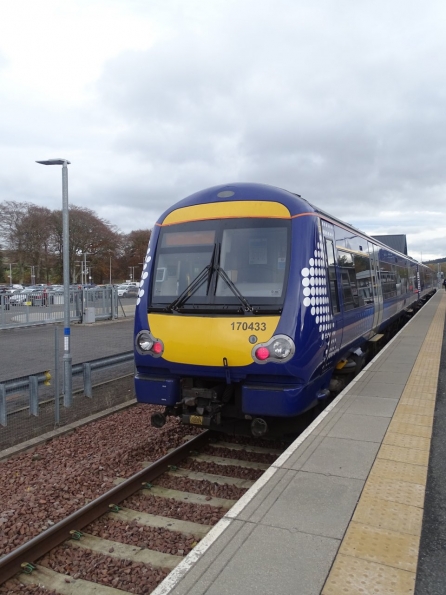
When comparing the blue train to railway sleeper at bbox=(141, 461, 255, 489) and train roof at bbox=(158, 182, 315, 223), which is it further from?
railway sleeper at bbox=(141, 461, 255, 489)

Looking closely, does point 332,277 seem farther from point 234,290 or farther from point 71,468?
point 71,468

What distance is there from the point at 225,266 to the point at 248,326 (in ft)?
2.80

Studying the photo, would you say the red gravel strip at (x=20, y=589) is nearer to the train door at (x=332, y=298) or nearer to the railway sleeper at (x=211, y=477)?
the railway sleeper at (x=211, y=477)

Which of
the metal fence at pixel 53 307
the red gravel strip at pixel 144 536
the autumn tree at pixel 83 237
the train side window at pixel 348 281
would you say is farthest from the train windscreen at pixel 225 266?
A: the autumn tree at pixel 83 237

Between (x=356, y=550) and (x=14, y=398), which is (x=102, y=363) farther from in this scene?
(x=356, y=550)

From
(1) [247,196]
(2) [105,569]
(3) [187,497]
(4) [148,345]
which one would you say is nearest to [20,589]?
(2) [105,569]

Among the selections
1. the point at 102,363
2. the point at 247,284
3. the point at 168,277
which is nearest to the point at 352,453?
the point at 247,284

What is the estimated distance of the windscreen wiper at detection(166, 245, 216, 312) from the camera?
5.72 metres

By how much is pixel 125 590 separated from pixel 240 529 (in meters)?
1.07

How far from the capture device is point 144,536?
433cm

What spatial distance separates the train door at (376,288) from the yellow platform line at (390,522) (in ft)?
14.6

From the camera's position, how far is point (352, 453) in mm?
4742

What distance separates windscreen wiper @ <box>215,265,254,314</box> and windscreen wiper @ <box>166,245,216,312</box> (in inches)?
4.2

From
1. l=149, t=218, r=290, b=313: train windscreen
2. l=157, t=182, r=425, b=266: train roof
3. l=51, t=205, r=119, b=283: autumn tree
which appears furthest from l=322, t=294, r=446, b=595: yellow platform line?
l=51, t=205, r=119, b=283: autumn tree
